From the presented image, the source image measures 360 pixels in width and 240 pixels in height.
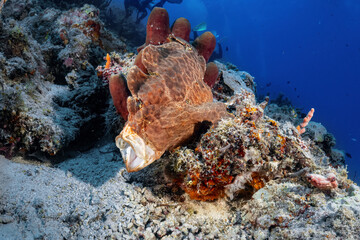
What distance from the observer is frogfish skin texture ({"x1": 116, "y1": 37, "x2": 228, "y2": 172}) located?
7.52 ft

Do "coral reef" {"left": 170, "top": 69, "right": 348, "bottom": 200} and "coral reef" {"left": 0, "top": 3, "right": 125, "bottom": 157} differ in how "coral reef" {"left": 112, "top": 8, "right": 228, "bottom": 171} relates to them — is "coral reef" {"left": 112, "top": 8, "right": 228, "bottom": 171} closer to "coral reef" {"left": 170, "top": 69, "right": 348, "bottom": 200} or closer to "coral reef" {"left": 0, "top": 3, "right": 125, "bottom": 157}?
"coral reef" {"left": 170, "top": 69, "right": 348, "bottom": 200}

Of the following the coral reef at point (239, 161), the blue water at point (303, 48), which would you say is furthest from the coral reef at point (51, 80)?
the blue water at point (303, 48)

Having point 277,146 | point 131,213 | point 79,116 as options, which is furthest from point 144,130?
point 79,116

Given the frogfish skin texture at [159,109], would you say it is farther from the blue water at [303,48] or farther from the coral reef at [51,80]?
the blue water at [303,48]

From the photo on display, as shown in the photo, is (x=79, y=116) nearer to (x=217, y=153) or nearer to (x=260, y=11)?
(x=217, y=153)

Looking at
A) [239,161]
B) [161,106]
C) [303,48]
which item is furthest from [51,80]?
[303,48]

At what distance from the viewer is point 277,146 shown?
2652mm

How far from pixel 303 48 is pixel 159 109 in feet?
278

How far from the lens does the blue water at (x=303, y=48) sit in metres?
49.4

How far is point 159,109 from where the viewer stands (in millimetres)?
2375

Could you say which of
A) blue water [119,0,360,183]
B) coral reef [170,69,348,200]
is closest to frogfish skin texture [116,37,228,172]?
coral reef [170,69,348,200]

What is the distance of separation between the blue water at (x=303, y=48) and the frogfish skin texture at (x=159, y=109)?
32295 millimetres

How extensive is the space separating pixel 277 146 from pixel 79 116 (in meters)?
3.81

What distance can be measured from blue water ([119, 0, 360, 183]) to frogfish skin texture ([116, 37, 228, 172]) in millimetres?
Result: 32295
